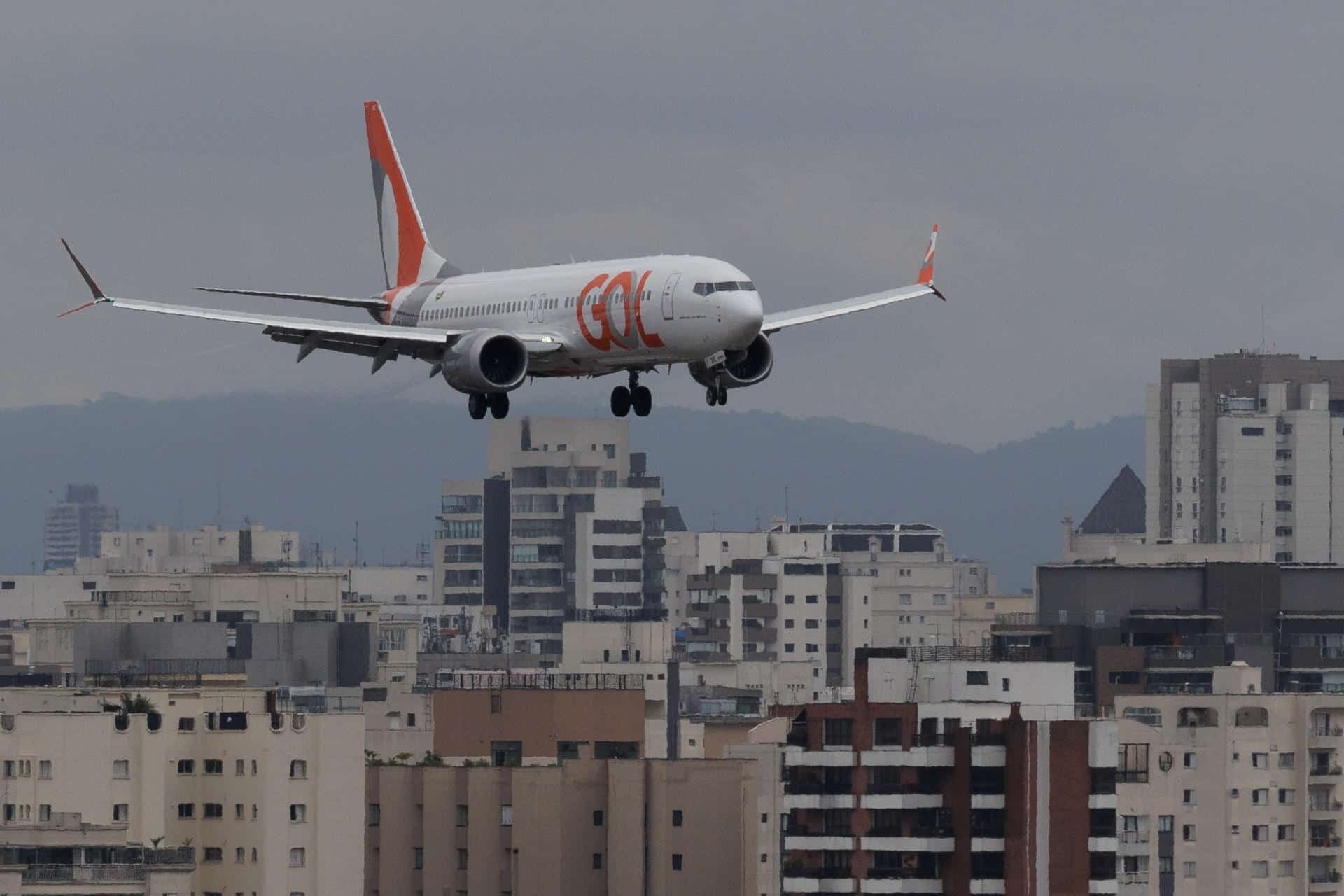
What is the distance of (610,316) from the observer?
109 meters

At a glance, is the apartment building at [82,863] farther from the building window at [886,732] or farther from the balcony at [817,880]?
the building window at [886,732]

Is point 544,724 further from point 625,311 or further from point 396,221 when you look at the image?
point 625,311

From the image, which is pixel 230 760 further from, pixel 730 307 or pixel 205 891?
pixel 730 307

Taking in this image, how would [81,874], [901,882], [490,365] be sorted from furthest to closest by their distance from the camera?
[901,882] → [81,874] → [490,365]

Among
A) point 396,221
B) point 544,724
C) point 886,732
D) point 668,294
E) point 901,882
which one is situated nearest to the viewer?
point 668,294

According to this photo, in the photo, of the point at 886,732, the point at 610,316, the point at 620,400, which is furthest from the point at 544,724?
the point at 610,316

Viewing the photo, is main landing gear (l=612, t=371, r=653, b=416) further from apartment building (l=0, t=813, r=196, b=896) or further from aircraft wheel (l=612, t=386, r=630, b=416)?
apartment building (l=0, t=813, r=196, b=896)

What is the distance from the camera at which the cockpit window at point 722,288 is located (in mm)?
105750

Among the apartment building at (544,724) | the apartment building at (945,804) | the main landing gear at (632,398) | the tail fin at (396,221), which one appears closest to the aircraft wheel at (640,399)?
the main landing gear at (632,398)

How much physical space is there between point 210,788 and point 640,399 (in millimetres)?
41028

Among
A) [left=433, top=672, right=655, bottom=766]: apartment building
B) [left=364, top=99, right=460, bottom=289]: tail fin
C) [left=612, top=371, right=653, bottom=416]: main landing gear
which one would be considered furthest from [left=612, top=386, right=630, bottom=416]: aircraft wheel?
[left=433, top=672, right=655, bottom=766]: apartment building

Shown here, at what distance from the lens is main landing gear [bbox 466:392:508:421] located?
113m

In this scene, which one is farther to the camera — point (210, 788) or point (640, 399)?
point (210, 788)

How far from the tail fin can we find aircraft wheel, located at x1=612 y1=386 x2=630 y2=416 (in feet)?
75.0
